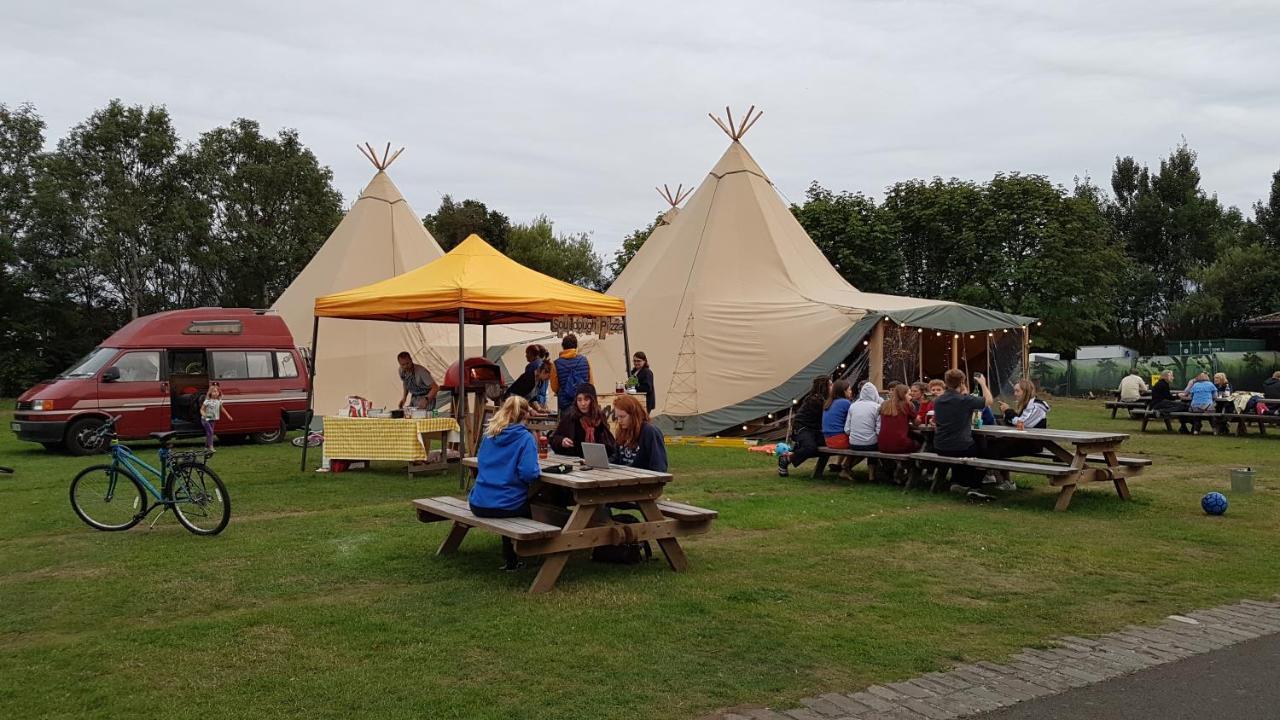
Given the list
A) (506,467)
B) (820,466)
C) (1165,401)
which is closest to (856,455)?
(820,466)

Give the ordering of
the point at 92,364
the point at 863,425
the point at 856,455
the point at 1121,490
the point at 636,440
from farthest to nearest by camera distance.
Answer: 1. the point at 92,364
2. the point at 863,425
3. the point at 856,455
4. the point at 1121,490
5. the point at 636,440

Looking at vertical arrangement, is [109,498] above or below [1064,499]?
above

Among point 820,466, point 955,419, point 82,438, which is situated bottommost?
point 820,466

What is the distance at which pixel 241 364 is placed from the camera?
17.0m

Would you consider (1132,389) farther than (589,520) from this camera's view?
Yes

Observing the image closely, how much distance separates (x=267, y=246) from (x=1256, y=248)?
44.7m

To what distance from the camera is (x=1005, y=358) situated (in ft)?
65.9

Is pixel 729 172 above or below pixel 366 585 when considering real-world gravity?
above

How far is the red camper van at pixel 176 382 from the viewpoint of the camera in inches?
592

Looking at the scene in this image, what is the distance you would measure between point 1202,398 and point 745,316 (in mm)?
8887

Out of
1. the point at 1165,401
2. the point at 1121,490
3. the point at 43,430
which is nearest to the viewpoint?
the point at 1121,490

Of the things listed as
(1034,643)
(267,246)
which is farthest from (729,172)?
(267,246)

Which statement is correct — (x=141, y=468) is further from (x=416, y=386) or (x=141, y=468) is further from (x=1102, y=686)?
(x=1102, y=686)

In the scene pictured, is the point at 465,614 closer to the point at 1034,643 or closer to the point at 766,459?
the point at 1034,643
